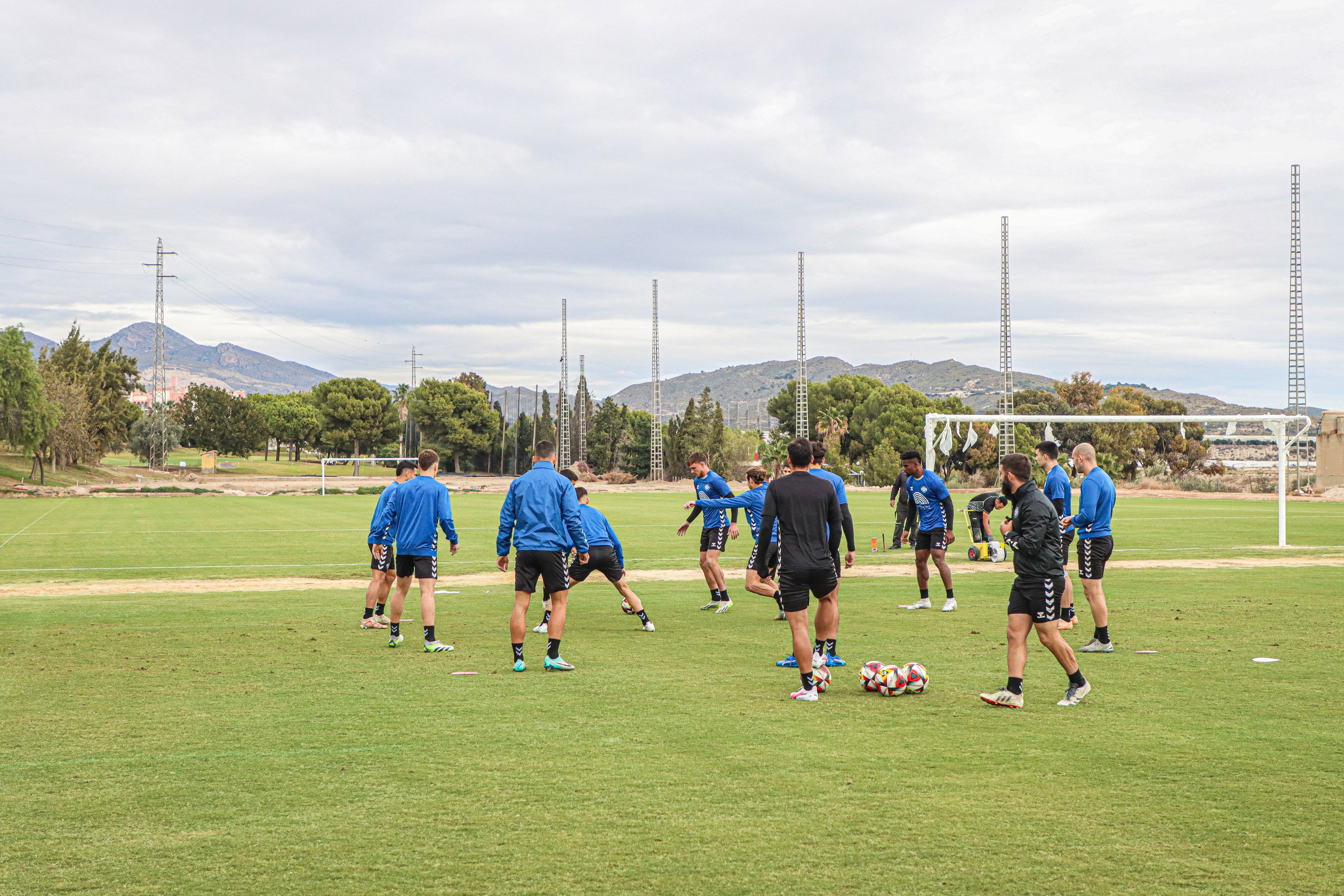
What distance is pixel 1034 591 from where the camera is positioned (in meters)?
7.96

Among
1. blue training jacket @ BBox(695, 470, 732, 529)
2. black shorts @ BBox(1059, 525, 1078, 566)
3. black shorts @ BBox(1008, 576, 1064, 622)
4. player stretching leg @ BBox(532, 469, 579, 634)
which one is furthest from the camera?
blue training jacket @ BBox(695, 470, 732, 529)

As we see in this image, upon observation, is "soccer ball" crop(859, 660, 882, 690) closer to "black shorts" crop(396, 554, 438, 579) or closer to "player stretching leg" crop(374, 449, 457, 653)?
"player stretching leg" crop(374, 449, 457, 653)

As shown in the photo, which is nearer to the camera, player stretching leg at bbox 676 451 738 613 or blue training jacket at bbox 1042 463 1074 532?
blue training jacket at bbox 1042 463 1074 532

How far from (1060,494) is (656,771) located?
7.42 meters

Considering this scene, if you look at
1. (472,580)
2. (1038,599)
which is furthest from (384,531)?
(1038,599)

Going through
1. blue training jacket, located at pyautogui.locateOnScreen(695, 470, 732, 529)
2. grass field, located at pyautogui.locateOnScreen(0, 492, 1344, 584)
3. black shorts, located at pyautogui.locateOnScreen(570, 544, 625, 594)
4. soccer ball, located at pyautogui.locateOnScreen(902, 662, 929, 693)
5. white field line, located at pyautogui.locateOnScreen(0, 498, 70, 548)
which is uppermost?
blue training jacket, located at pyautogui.locateOnScreen(695, 470, 732, 529)

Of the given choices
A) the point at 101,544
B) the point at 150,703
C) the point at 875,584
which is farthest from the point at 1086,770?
the point at 101,544

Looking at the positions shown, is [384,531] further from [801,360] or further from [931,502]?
[801,360]

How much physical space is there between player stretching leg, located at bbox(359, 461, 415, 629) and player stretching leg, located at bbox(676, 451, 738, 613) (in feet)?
12.3

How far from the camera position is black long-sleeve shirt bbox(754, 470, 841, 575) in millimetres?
8305

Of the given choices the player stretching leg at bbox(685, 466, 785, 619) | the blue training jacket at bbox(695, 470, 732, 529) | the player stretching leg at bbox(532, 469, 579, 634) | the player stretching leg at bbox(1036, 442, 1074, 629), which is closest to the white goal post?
the player stretching leg at bbox(1036, 442, 1074, 629)

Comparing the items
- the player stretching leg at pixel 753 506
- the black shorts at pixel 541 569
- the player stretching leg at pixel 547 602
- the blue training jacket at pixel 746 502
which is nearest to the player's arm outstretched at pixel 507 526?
the black shorts at pixel 541 569

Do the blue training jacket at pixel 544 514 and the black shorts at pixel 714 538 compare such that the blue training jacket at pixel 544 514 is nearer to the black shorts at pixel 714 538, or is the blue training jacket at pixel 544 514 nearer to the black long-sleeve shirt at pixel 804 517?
the black long-sleeve shirt at pixel 804 517

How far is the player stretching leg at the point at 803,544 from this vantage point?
830 cm
